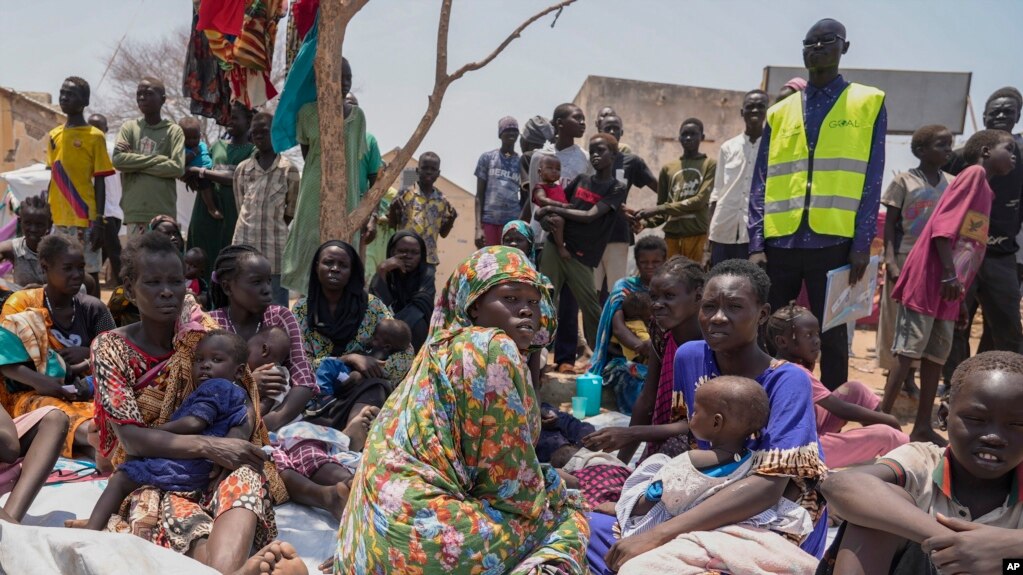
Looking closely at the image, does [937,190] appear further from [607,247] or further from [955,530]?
[955,530]

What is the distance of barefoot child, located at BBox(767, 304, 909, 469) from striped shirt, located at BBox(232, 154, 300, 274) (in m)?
3.89

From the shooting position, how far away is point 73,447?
4309 mm

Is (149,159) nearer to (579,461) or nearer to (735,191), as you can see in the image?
(735,191)

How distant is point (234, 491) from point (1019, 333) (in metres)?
5.32

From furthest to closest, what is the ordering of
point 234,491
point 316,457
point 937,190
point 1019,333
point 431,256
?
1. point 431,256
2. point 937,190
3. point 1019,333
4. point 316,457
5. point 234,491

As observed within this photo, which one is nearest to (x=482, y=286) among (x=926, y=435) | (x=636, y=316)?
(x=636, y=316)

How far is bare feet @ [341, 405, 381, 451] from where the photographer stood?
4.39m

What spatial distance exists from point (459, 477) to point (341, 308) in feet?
9.14

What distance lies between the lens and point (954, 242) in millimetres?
5410

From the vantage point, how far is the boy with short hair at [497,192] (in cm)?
846

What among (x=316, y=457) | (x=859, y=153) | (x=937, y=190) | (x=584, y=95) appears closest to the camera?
(x=316, y=457)

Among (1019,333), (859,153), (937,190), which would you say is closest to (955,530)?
(859,153)

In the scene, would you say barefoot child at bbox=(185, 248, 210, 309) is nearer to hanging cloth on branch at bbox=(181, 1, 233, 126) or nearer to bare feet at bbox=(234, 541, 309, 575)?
hanging cloth on branch at bbox=(181, 1, 233, 126)

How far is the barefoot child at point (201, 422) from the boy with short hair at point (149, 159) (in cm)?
447
